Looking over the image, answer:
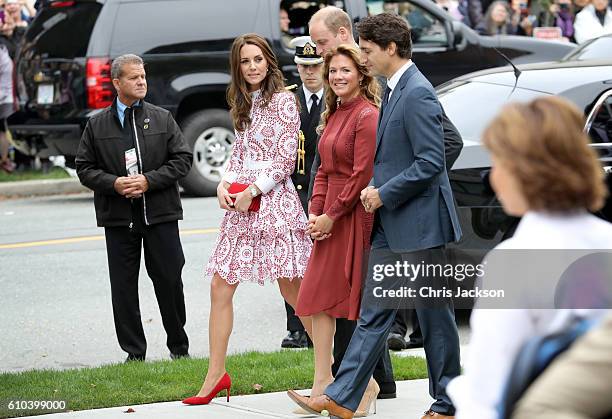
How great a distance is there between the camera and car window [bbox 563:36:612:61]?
10758mm

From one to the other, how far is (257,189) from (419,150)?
1.31 metres

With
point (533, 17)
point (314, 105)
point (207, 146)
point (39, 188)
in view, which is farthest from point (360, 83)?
point (533, 17)

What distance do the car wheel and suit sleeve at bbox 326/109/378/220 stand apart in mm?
9050

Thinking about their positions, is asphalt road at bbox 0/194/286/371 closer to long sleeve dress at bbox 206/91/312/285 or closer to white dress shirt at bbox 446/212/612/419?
long sleeve dress at bbox 206/91/312/285

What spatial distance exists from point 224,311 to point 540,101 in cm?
385

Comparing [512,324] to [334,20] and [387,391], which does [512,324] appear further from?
[334,20]

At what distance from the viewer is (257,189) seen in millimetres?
6605

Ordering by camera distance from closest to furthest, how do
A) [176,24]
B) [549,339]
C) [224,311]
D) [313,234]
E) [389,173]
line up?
[549,339]
[389,173]
[313,234]
[224,311]
[176,24]

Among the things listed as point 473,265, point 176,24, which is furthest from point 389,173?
point 176,24

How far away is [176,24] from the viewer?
580 inches

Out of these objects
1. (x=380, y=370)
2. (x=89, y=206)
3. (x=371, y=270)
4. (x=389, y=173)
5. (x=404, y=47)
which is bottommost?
(x=89, y=206)

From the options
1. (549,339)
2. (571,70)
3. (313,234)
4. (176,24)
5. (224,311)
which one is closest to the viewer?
(549,339)

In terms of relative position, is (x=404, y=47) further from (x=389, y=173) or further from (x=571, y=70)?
(x=571, y=70)

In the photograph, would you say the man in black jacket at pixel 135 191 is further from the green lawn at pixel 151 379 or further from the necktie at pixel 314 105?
the necktie at pixel 314 105
